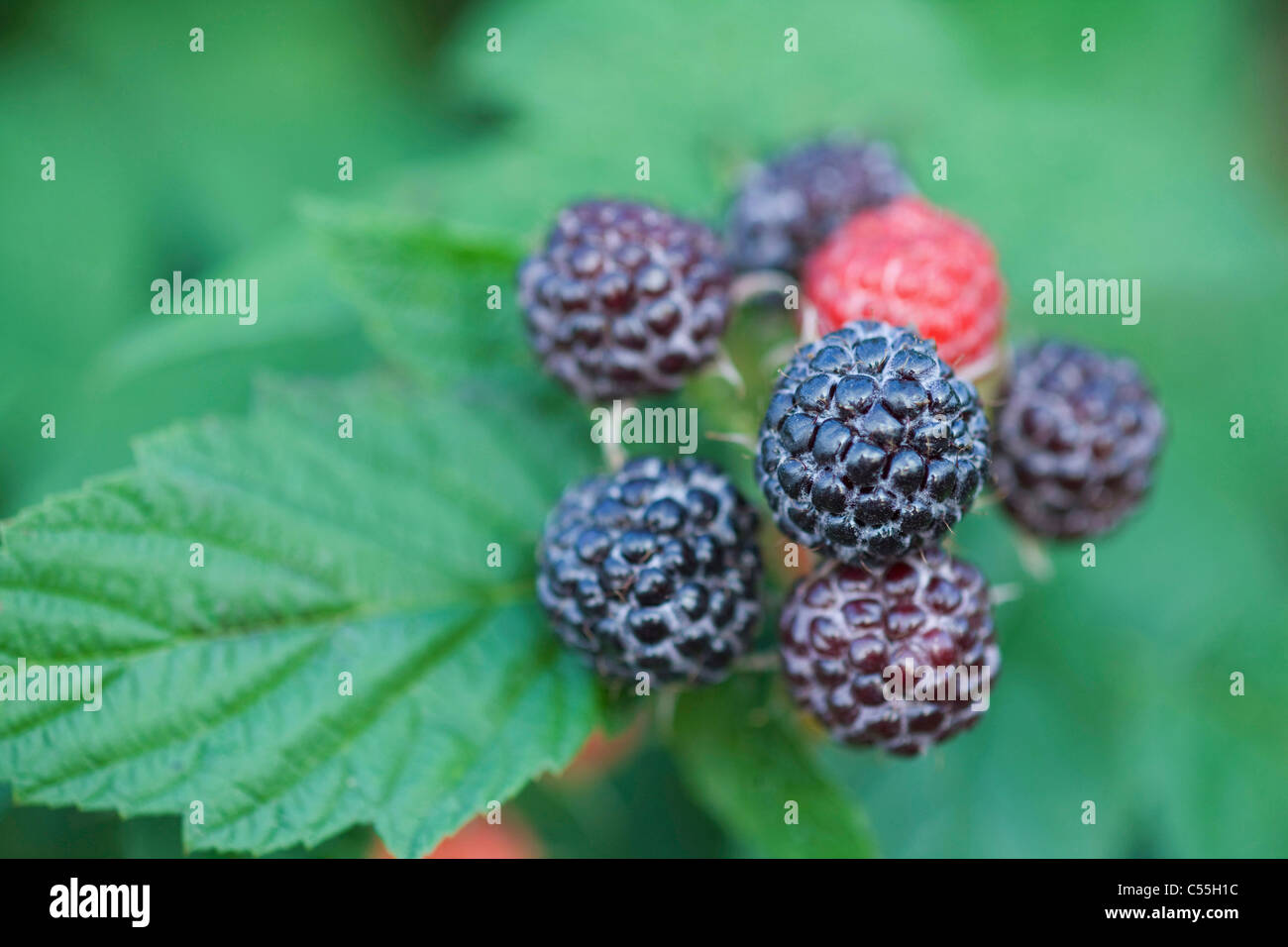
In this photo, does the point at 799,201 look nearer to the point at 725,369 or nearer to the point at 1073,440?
the point at 725,369

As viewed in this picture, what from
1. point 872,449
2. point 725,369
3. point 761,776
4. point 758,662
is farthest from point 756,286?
point 761,776

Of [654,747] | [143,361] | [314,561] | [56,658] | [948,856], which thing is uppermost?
[143,361]

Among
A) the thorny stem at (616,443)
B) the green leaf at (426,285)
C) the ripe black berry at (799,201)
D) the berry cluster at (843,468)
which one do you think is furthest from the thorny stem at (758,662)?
the ripe black berry at (799,201)

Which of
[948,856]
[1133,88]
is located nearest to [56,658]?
[948,856]

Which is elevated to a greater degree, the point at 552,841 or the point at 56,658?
the point at 56,658

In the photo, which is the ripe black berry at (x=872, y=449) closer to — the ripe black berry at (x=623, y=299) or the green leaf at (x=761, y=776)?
the ripe black berry at (x=623, y=299)

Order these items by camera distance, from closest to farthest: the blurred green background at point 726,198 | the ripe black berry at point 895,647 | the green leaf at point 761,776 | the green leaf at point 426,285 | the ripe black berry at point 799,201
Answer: the ripe black berry at point 895,647
the green leaf at point 761,776
the green leaf at point 426,285
the ripe black berry at point 799,201
the blurred green background at point 726,198

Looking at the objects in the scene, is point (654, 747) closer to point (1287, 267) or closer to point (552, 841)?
point (552, 841)
